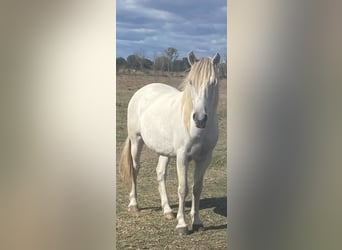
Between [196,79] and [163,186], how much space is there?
52 centimetres

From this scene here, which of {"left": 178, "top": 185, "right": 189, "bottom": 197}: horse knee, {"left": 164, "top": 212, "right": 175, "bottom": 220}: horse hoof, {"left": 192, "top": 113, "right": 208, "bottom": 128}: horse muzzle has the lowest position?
{"left": 164, "top": 212, "right": 175, "bottom": 220}: horse hoof

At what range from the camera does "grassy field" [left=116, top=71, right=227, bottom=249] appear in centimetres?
221

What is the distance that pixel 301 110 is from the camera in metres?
2.30

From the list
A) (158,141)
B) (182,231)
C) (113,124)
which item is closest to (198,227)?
(182,231)

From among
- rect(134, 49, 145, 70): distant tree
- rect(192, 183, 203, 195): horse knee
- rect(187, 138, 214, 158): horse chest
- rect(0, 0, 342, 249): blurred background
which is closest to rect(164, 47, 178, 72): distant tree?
rect(134, 49, 145, 70): distant tree

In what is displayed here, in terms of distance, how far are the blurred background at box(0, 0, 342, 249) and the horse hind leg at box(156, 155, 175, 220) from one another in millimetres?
226

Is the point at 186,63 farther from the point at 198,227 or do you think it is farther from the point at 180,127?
the point at 198,227

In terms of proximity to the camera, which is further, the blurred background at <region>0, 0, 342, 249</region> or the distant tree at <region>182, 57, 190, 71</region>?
the distant tree at <region>182, 57, 190, 71</region>

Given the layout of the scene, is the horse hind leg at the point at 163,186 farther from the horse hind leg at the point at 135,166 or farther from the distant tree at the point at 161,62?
the distant tree at the point at 161,62

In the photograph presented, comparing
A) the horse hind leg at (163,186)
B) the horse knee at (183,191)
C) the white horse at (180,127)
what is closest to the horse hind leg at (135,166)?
the white horse at (180,127)

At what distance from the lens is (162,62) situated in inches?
88.0

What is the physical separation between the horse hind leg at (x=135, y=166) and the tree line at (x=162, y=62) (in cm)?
33

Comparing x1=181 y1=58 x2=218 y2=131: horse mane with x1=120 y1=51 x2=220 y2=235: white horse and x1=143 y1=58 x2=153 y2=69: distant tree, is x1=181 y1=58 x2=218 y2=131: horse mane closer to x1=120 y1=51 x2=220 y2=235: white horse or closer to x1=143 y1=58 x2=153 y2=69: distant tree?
x1=120 y1=51 x2=220 y2=235: white horse

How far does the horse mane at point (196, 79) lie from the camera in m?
2.25
